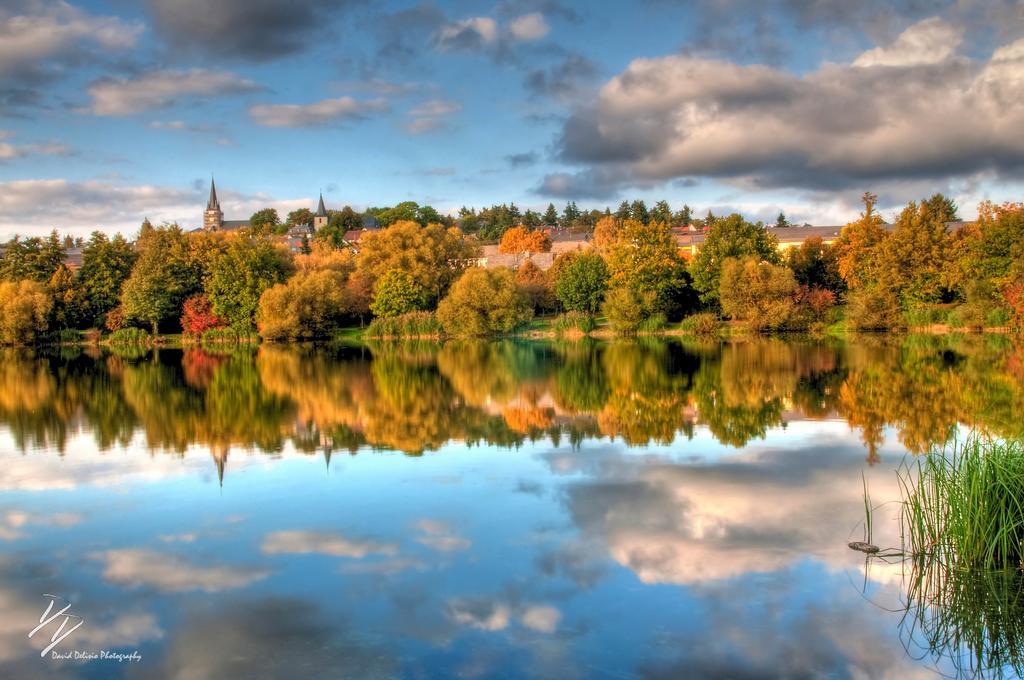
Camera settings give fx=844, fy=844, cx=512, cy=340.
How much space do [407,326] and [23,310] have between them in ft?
89.4

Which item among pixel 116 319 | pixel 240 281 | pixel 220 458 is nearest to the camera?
pixel 220 458

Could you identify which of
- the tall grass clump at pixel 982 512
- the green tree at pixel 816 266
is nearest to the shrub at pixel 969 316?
the green tree at pixel 816 266

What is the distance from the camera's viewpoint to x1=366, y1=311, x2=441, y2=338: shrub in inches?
2336

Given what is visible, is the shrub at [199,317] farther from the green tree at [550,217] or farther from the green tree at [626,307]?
the green tree at [550,217]

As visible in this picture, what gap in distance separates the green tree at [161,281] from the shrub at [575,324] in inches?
1070

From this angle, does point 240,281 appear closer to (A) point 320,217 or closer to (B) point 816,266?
(B) point 816,266

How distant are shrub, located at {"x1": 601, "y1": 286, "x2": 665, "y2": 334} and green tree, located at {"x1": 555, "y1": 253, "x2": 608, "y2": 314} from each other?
252 centimetres

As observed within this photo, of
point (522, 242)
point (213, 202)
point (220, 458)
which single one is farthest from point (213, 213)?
point (220, 458)

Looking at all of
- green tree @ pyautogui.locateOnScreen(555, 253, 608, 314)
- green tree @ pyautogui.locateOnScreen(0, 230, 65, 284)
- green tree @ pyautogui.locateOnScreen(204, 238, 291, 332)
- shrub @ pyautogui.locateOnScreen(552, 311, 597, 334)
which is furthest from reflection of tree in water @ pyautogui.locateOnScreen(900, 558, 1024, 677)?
green tree @ pyautogui.locateOnScreen(0, 230, 65, 284)

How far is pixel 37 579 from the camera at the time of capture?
31.9ft

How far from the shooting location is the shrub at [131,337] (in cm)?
6159

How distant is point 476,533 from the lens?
36.7ft

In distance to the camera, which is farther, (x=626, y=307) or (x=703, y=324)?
(x=626, y=307)

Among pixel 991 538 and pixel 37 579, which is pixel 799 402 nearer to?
pixel 991 538
